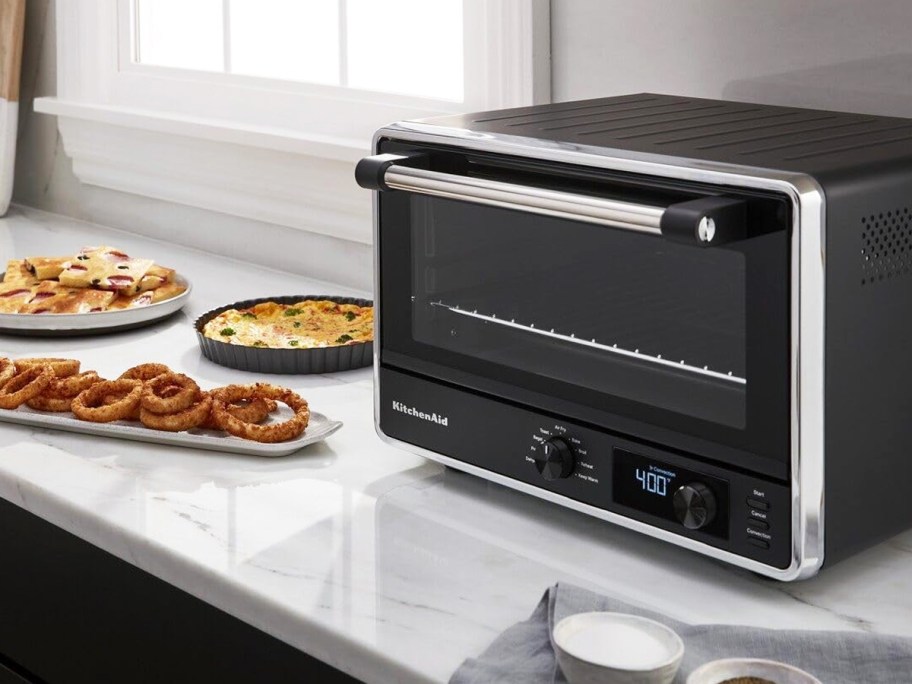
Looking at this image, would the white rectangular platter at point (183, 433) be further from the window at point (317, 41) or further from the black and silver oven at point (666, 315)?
the window at point (317, 41)

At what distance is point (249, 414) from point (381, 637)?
1.55ft

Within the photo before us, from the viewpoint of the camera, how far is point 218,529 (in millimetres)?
1105

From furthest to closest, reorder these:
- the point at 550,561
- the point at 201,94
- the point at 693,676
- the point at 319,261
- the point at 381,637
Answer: the point at 201,94 < the point at 319,261 < the point at 550,561 < the point at 381,637 < the point at 693,676

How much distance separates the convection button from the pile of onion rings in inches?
20.0

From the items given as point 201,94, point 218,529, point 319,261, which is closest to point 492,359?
point 218,529

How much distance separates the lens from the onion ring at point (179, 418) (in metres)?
1.31

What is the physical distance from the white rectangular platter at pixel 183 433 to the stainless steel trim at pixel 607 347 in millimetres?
220

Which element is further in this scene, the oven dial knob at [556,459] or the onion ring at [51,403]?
the onion ring at [51,403]

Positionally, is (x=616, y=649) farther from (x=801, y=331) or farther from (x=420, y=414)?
(x=420, y=414)

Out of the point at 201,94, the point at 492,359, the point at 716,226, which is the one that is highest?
the point at 201,94

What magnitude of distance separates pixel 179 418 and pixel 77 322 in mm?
435

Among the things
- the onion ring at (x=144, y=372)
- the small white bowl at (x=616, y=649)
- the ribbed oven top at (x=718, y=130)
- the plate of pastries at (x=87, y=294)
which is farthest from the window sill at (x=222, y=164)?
the small white bowl at (x=616, y=649)

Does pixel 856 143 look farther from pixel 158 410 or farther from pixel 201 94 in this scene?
pixel 201 94

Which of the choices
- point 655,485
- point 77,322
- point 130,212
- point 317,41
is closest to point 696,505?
point 655,485
